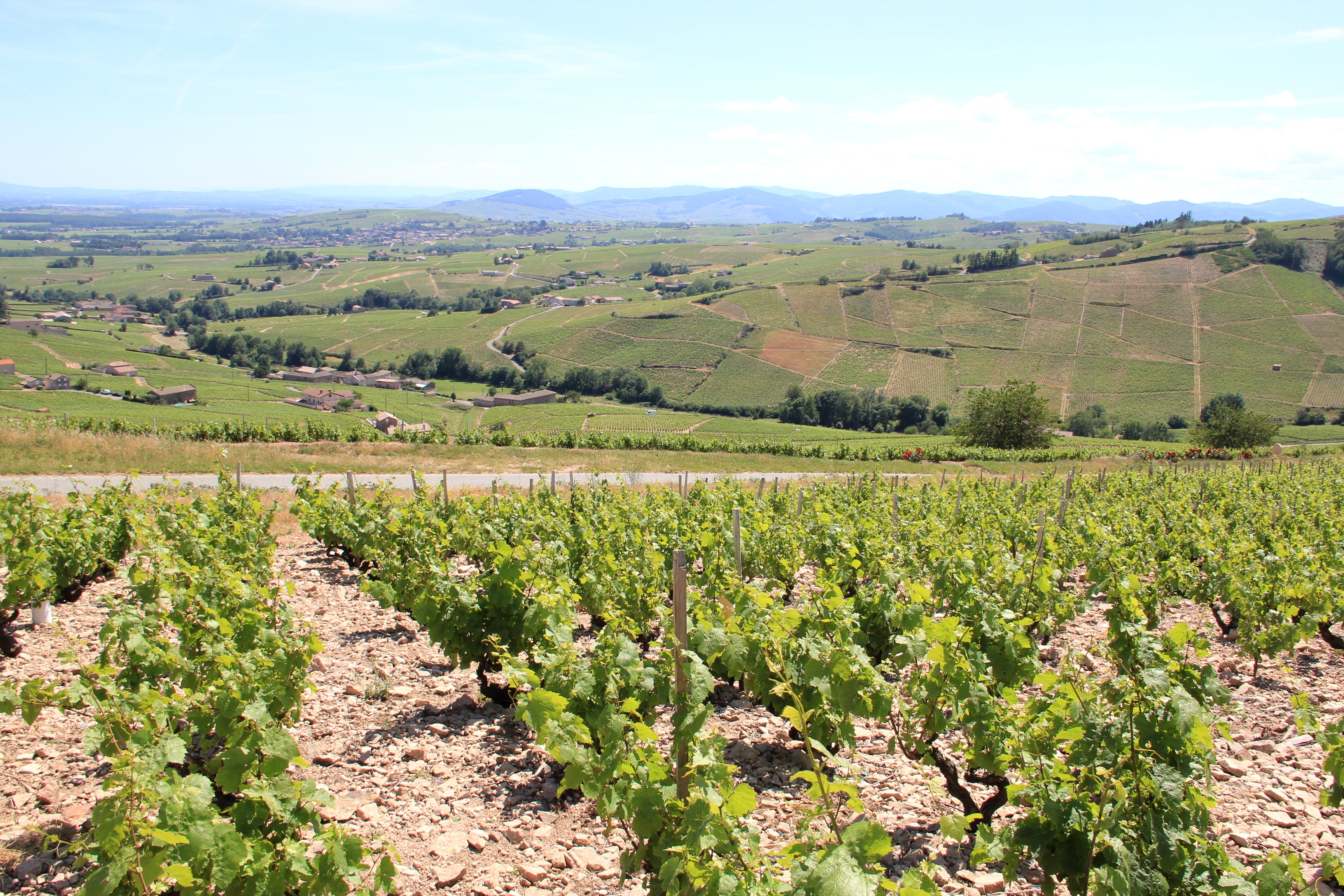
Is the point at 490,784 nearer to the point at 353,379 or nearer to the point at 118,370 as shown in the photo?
the point at 118,370

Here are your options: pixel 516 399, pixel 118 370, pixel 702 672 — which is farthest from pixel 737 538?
pixel 118 370

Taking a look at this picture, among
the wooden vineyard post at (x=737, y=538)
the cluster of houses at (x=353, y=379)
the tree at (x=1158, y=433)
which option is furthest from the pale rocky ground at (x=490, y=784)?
Answer: the cluster of houses at (x=353, y=379)

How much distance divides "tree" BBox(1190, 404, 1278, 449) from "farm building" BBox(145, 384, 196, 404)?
7357cm

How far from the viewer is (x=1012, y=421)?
1785 inches

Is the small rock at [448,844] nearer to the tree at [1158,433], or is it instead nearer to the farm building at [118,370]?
the tree at [1158,433]

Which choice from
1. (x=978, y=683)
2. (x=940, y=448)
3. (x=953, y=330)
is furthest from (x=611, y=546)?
(x=953, y=330)

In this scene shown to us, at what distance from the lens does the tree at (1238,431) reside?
43.5 meters

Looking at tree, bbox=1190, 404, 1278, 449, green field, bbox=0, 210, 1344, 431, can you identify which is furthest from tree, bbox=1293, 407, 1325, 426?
tree, bbox=1190, 404, 1278, 449

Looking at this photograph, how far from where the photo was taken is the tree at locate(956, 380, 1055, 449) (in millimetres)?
45219

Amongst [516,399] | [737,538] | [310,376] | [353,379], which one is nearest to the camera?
[737,538]

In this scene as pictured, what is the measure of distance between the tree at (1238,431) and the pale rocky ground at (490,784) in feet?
147

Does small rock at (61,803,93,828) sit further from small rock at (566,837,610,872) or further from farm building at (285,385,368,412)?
farm building at (285,385,368,412)

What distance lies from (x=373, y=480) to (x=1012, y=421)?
126ft

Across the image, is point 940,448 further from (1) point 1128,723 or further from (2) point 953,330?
(2) point 953,330
